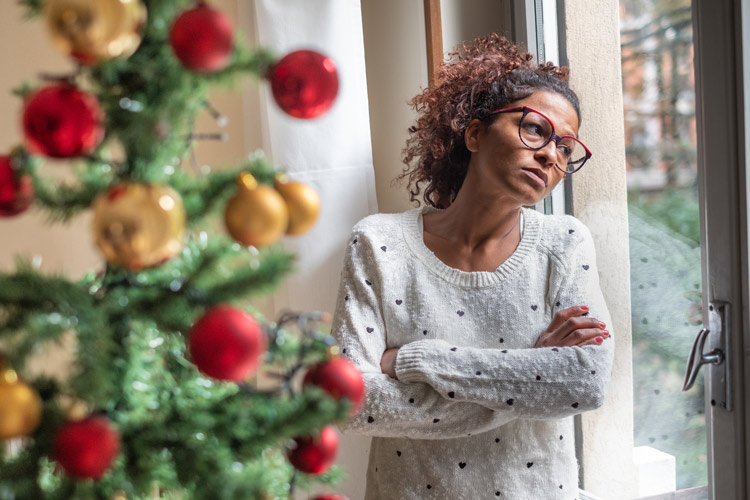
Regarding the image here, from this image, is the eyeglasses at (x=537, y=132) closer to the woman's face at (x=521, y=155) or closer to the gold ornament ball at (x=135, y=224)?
the woman's face at (x=521, y=155)

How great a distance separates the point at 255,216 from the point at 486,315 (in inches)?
38.8

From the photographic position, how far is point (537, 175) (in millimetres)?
1356

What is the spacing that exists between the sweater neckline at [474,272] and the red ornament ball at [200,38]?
39.4 inches

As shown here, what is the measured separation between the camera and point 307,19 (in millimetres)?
1707

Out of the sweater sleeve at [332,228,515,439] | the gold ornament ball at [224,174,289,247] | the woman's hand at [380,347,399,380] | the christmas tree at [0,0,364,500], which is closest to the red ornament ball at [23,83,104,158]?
the christmas tree at [0,0,364,500]

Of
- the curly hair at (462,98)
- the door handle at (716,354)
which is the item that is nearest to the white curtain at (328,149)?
the curly hair at (462,98)

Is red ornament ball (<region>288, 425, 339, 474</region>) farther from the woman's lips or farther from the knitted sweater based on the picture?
the woman's lips

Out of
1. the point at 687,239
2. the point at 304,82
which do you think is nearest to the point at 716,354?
the point at 687,239

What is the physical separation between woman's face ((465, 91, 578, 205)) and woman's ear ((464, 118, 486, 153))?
11 mm

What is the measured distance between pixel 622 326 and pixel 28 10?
4.56 ft

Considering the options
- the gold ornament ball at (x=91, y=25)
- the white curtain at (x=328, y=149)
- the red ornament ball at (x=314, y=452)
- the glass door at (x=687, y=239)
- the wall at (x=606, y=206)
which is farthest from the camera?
the white curtain at (x=328, y=149)

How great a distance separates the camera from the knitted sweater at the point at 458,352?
4.25 ft

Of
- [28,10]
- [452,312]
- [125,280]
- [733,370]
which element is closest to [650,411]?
[733,370]

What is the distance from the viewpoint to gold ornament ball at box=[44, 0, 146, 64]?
1.46ft
